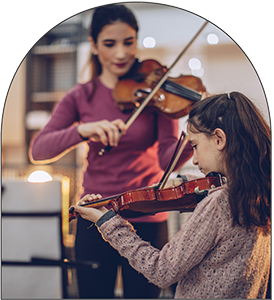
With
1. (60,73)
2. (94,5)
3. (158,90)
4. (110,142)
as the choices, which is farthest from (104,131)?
(60,73)

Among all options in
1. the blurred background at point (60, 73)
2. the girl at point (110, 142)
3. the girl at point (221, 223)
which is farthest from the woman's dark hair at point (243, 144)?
the blurred background at point (60, 73)

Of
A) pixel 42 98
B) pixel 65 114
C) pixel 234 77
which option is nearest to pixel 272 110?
pixel 234 77

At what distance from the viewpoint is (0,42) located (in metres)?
0.59

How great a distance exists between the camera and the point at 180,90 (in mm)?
590

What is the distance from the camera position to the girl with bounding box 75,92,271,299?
445 mm

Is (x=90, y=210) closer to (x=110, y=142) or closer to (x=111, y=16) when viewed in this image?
(x=110, y=142)

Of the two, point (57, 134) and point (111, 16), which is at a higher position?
point (111, 16)

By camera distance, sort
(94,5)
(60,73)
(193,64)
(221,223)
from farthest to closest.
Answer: (60,73), (193,64), (94,5), (221,223)

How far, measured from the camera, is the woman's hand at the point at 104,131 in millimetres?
584

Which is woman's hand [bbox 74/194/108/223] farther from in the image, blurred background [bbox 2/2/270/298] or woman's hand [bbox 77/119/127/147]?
blurred background [bbox 2/2/270/298]

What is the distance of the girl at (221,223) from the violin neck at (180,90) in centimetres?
5

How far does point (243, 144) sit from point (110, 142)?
248 millimetres

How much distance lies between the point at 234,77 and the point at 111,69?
0.87 ft

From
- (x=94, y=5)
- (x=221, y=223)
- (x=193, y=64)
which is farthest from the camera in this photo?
(x=193, y=64)
